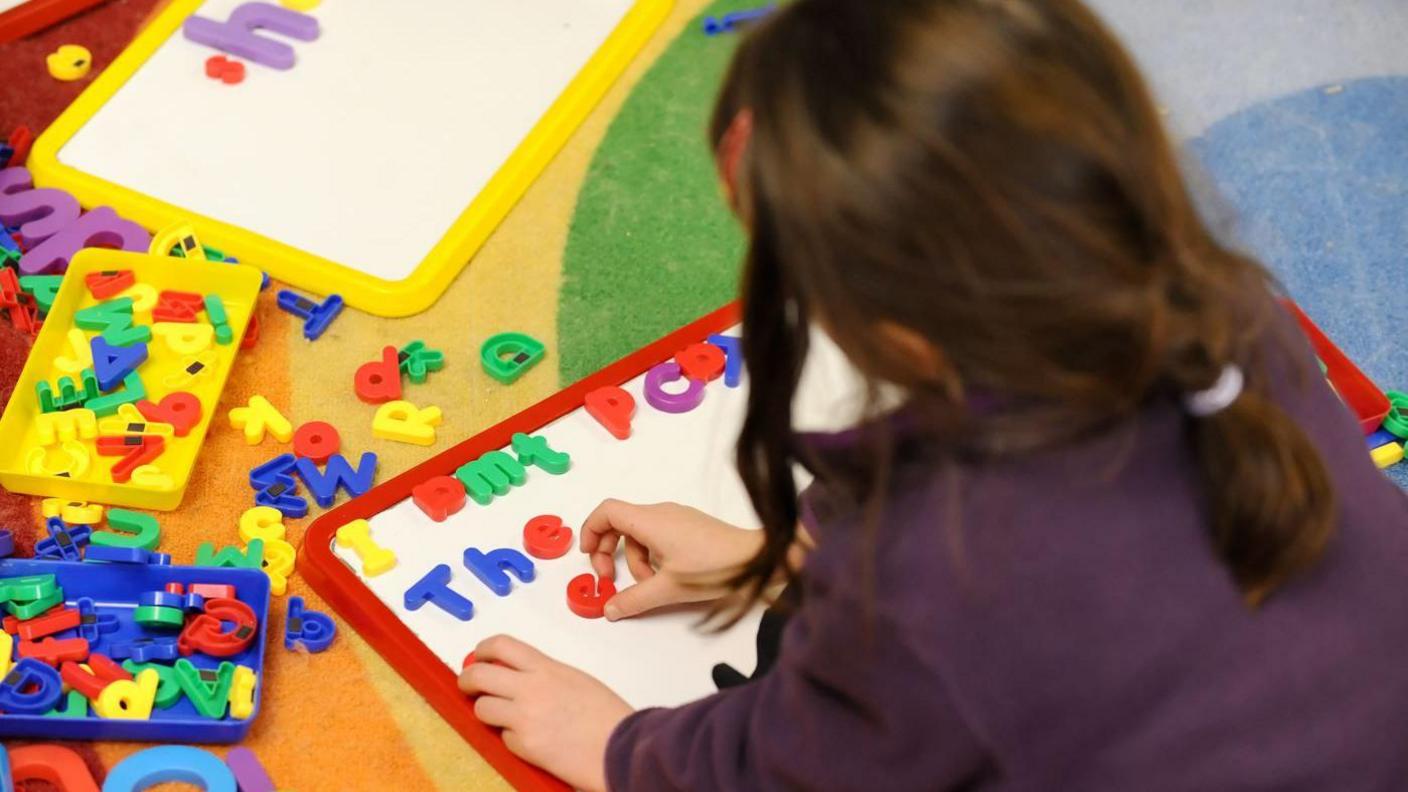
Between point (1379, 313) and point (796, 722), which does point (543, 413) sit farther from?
point (1379, 313)

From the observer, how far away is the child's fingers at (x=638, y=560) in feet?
3.10

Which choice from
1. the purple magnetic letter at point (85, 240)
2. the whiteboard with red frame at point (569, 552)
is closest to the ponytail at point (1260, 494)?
the whiteboard with red frame at point (569, 552)

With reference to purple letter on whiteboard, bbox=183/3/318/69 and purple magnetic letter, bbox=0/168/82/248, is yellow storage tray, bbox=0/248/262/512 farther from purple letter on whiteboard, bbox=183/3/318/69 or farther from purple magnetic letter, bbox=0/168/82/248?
purple letter on whiteboard, bbox=183/3/318/69

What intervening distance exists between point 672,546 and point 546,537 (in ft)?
0.34

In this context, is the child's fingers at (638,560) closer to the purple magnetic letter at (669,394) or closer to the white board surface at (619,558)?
the white board surface at (619,558)

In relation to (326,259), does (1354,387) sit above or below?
above

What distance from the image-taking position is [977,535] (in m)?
0.58

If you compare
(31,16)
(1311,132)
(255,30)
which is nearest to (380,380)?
(255,30)

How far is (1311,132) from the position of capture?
4.42 feet

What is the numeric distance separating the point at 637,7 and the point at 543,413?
0.51 metres

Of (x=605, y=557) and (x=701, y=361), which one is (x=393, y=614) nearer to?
(x=605, y=557)

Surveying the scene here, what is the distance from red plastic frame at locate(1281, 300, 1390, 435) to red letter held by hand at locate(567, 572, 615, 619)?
0.54m

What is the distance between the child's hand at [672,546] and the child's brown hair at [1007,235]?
31 cm

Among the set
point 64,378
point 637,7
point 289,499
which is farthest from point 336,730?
point 637,7
